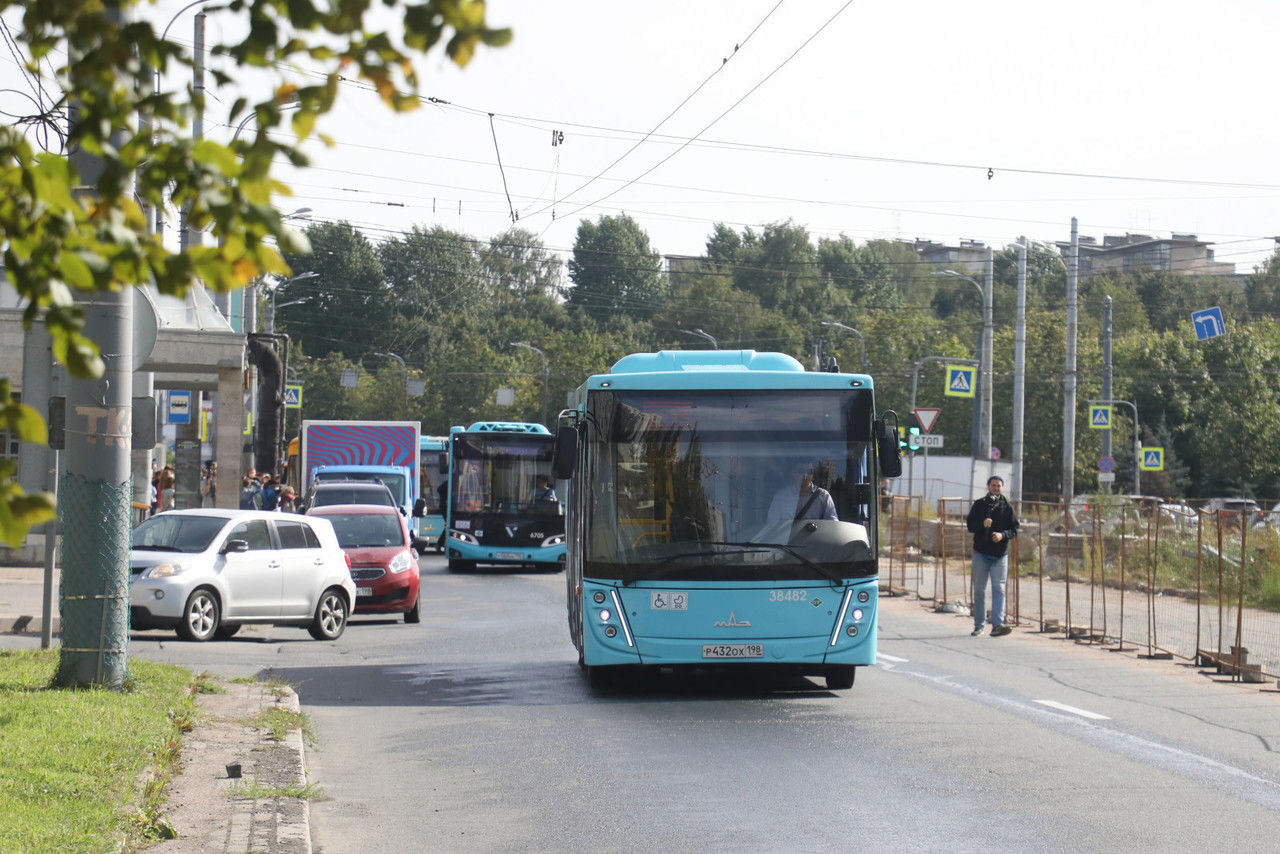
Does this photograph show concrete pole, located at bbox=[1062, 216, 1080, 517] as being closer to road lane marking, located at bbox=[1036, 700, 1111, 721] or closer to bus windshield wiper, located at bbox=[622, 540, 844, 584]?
road lane marking, located at bbox=[1036, 700, 1111, 721]

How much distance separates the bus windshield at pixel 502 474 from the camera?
32.1 m

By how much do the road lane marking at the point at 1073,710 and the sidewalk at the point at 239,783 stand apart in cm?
542

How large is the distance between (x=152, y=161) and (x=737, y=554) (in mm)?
9081

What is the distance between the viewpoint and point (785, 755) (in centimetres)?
921

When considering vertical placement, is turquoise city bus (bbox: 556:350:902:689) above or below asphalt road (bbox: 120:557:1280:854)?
above

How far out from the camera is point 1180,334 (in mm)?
78438

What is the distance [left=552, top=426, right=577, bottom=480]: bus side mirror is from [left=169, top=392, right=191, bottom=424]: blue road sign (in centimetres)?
2694

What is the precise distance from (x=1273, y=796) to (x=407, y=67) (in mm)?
6735

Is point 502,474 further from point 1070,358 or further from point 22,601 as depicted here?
point 1070,358

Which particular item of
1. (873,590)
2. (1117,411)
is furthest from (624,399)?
(1117,411)

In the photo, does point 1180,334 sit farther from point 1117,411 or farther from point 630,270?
point 630,270

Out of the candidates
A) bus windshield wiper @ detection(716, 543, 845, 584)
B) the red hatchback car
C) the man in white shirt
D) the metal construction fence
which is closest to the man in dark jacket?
the metal construction fence

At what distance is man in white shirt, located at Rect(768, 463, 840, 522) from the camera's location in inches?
471

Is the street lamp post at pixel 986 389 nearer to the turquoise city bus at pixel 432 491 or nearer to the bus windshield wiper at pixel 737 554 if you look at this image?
the turquoise city bus at pixel 432 491
